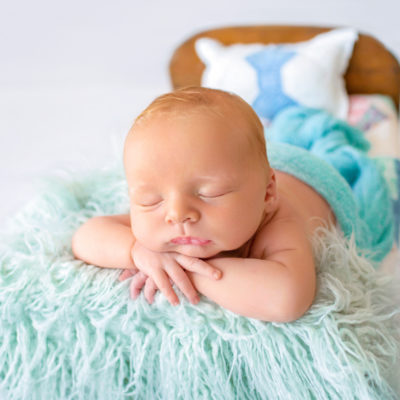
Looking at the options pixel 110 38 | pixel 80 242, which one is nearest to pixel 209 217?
pixel 80 242

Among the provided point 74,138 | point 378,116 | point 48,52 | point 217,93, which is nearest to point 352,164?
point 378,116

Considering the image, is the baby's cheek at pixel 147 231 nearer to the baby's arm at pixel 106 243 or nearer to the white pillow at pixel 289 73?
the baby's arm at pixel 106 243

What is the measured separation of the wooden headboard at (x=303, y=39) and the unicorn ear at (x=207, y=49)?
A: 0.16 feet

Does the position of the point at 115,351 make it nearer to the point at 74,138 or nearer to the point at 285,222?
the point at 285,222

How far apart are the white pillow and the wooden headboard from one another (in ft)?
0.19

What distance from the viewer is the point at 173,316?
883mm

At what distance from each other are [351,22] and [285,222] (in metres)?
1.61

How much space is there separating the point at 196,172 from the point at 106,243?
264mm

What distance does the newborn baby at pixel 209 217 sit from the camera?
0.77 m

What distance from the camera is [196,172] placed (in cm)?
77

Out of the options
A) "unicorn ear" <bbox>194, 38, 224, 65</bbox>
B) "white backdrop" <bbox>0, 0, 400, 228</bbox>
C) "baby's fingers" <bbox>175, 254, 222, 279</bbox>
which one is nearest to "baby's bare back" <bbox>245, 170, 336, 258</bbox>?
"baby's fingers" <bbox>175, 254, 222, 279</bbox>

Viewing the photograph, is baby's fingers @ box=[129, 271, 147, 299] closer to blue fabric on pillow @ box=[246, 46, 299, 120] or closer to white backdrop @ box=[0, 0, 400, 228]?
blue fabric on pillow @ box=[246, 46, 299, 120]

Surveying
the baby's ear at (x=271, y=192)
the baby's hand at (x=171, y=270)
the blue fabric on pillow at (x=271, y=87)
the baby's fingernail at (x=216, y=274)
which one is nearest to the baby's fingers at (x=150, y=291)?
the baby's hand at (x=171, y=270)

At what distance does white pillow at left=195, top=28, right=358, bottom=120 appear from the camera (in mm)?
1726
